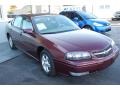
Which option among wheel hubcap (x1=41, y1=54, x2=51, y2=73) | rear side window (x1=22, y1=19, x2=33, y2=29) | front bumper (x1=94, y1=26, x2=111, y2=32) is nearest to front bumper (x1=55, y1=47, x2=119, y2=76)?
wheel hubcap (x1=41, y1=54, x2=51, y2=73)

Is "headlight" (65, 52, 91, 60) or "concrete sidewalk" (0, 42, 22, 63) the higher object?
"headlight" (65, 52, 91, 60)

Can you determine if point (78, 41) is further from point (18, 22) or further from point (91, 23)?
point (91, 23)

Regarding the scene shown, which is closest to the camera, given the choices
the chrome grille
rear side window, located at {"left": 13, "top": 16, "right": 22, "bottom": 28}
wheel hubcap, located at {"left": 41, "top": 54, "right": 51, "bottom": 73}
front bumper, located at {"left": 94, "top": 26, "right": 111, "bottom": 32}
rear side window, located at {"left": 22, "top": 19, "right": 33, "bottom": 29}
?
the chrome grille

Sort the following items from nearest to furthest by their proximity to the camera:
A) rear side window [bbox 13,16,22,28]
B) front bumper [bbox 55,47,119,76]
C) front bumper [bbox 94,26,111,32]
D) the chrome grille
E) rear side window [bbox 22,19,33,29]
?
front bumper [bbox 55,47,119,76], the chrome grille, rear side window [bbox 22,19,33,29], rear side window [bbox 13,16,22,28], front bumper [bbox 94,26,111,32]

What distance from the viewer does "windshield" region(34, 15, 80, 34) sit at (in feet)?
19.5

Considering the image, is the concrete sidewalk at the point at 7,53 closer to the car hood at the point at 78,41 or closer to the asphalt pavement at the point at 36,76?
the asphalt pavement at the point at 36,76

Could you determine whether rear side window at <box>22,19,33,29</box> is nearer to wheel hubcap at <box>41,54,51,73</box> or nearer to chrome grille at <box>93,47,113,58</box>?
wheel hubcap at <box>41,54,51,73</box>

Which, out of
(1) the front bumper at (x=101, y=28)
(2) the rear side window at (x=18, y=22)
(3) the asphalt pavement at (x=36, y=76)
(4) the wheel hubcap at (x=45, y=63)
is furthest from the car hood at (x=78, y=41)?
(1) the front bumper at (x=101, y=28)

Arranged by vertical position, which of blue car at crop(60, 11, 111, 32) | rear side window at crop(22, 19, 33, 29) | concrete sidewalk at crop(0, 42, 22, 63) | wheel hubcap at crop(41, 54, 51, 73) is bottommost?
concrete sidewalk at crop(0, 42, 22, 63)

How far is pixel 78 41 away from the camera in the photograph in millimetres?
5113

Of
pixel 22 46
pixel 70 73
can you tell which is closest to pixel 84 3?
pixel 22 46

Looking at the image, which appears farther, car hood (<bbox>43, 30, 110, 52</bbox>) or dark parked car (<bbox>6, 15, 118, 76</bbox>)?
car hood (<bbox>43, 30, 110, 52</bbox>)

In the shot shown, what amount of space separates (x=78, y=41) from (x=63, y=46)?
409 mm

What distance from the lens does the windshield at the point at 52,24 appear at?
5957 millimetres
